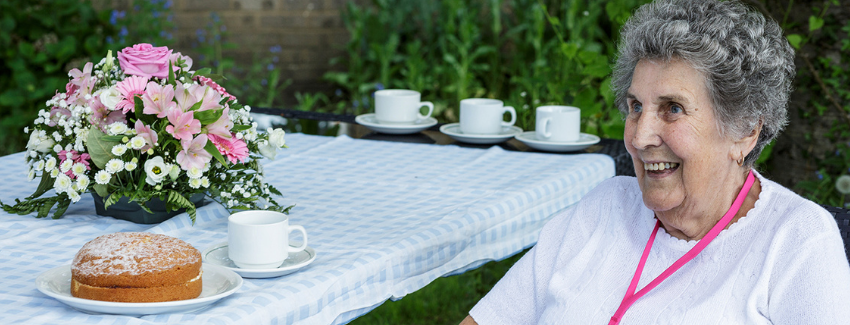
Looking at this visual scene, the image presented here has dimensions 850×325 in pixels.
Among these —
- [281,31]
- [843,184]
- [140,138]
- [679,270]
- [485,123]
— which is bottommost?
[843,184]

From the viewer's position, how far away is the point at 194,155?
1513 millimetres

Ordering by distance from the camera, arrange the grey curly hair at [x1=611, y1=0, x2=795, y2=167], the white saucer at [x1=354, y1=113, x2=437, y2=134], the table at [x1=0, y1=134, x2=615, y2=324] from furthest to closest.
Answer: the white saucer at [x1=354, y1=113, x2=437, y2=134], the grey curly hair at [x1=611, y1=0, x2=795, y2=167], the table at [x1=0, y1=134, x2=615, y2=324]

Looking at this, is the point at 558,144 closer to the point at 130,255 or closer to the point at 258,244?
the point at 258,244

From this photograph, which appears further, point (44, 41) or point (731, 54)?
point (44, 41)

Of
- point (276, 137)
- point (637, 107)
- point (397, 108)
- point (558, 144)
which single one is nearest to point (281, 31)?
point (397, 108)

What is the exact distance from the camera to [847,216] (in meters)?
1.58

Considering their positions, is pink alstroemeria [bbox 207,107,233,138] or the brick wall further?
the brick wall

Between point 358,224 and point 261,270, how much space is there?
37 centimetres

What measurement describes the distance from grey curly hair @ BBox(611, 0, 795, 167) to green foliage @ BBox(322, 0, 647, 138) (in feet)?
10.0

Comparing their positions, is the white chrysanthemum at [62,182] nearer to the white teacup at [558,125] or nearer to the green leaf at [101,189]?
the green leaf at [101,189]

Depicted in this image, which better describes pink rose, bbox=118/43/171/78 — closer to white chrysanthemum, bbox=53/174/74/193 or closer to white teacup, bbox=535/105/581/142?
white chrysanthemum, bbox=53/174/74/193

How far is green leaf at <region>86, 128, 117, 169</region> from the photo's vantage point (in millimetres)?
1476

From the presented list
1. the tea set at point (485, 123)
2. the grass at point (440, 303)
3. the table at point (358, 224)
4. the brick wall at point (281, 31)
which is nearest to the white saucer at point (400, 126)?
the tea set at point (485, 123)

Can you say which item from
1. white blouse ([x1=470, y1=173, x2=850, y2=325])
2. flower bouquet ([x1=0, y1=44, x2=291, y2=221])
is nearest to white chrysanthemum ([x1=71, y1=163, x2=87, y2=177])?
flower bouquet ([x1=0, y1=44, x2=291, y2=221])
